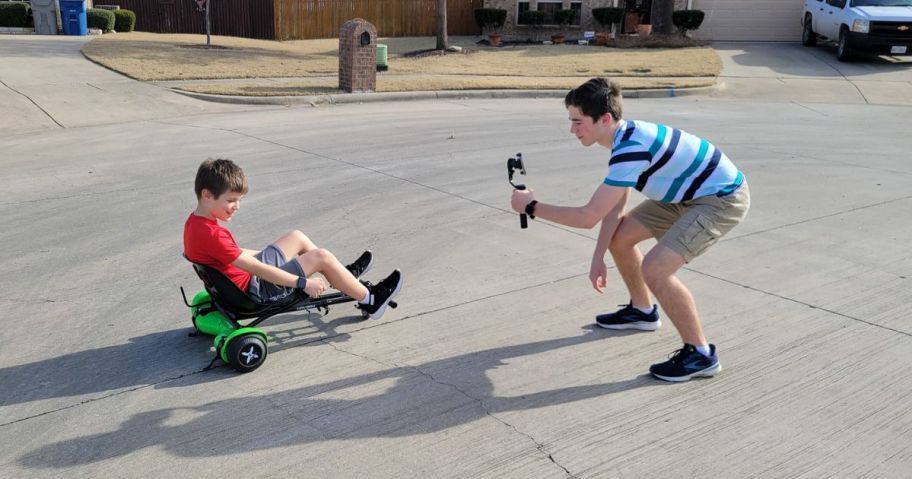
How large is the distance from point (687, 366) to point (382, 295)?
1.93m

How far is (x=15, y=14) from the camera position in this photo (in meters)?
24.3

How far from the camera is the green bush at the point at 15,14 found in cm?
2420

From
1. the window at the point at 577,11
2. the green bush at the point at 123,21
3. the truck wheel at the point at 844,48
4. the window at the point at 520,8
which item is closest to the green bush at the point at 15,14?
the green bush at the point at 123,21

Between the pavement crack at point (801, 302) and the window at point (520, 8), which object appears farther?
the window at point (520, 8)

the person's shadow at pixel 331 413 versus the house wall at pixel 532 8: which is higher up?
the house wall at pixel 532 8

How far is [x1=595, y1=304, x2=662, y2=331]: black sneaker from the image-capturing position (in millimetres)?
5219

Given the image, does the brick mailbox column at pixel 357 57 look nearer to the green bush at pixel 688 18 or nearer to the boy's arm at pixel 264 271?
the boy's arm at pixel 264 271

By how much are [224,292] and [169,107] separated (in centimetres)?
1008

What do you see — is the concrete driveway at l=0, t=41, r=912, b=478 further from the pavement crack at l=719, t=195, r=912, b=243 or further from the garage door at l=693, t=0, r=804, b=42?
the garage door at l=693, t=0, r=804, b=42

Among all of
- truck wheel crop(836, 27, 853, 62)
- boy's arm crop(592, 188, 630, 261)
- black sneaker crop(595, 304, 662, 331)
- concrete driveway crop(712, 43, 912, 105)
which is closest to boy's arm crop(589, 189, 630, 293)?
boy's arm crop(592, 188, 630, 261)

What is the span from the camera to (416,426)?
4.02 m

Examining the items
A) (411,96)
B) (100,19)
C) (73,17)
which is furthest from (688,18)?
(73,17)

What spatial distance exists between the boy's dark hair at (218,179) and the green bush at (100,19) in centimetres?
2330

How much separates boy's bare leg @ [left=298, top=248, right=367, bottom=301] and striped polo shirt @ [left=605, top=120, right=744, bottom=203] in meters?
1.71
